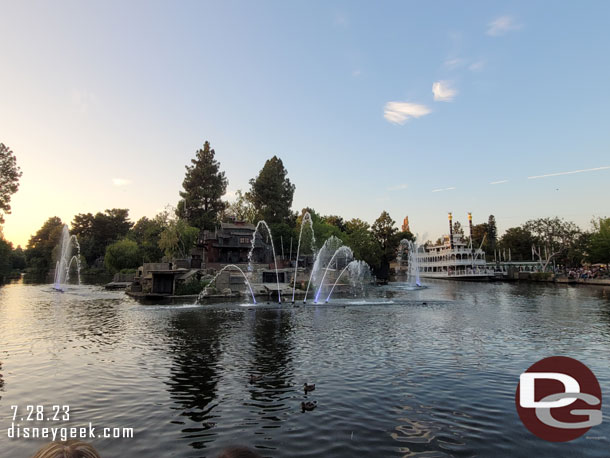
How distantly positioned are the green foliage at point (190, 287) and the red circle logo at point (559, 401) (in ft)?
156

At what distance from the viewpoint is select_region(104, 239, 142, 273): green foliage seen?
3679 inches

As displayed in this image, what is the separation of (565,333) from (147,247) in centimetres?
8998

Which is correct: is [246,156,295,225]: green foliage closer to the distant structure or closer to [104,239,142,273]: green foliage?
the distant structure

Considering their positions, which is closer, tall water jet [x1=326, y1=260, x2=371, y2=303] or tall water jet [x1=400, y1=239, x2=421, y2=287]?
tall water jet [x1=326, y1=260, x2=371, y2=303]

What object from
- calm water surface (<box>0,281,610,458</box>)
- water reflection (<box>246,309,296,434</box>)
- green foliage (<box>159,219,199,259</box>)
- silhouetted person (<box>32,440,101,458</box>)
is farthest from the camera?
green foliage (<box>159,219,199,259</box>)

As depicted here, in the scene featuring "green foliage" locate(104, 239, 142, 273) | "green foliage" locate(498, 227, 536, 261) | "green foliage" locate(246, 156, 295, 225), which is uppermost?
"green foliage" locate(246, 156, 295, 225)

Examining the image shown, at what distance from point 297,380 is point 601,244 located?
3517 inches

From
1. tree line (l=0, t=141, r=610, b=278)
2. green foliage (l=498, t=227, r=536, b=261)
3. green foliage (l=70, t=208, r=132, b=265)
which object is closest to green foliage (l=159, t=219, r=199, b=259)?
tree line (l=0, t=141, r=610, b=278)

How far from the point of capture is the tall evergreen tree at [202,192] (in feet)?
302

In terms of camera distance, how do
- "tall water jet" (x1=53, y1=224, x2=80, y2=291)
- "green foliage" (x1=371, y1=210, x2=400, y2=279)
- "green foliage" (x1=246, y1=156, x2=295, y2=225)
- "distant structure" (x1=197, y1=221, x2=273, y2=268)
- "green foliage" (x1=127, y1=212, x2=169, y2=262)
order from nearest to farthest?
1. "tall water jet" (x1=53, y1=224, x2=80, y2=291)
2. "distant structure" (x1=197, y1=221, x2=273, y2=268)
3. "green foliage" (x1=127, y1=212, x2=169, y2=262)
4. "green foliage" (x1=246, y1=156, x2=295, y2=225)
5. "green foliage" (x1=371, y1=210, x2=400, y2=279)

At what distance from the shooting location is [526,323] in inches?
1104

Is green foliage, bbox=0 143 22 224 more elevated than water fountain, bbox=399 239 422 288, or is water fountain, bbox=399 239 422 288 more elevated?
green foliage, bbox=0 143 22 224

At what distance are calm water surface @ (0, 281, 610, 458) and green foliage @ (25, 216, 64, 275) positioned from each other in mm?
120043

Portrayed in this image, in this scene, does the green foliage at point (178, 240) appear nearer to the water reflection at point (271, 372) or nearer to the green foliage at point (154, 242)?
the green foliage at point (154, 242)
